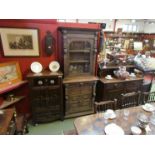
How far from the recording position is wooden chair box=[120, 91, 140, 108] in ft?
7.48

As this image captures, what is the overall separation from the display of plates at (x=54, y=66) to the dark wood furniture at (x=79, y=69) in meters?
0.20

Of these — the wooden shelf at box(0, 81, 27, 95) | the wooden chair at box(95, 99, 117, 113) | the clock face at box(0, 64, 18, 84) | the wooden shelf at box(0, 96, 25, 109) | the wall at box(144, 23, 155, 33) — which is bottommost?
the wooden shelf at box(0, 96, 25, 109)

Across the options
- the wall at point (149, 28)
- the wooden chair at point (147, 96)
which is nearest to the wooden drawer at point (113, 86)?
the wooden chair at point (147, 96)

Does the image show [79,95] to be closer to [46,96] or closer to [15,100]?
[46,96]

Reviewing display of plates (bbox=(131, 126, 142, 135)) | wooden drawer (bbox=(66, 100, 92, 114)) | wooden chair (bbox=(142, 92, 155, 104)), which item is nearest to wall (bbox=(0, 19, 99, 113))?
wooden drawer (bbox=(66, 100, 92, 114))

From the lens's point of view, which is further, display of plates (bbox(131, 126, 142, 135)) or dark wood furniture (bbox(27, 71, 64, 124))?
dark wood furniture (bbox(27, 71, 64, 124))

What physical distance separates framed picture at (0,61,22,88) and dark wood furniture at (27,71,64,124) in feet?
0.99

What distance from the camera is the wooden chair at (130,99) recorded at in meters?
2.28

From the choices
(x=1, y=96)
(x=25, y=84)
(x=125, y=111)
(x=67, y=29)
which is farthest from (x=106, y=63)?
(x=1, y=96)

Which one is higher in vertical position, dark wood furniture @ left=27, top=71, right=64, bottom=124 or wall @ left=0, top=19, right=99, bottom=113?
wall @ left=0, top=19, right=99, bottom=113

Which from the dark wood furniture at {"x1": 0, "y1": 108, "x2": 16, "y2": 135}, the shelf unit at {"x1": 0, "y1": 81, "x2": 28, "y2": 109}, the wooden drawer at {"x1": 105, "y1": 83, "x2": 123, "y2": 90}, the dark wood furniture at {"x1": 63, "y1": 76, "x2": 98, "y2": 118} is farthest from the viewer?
the wooden drawer at {"x1": 105, "y1": 83, "x2": 123, "y2": 90}

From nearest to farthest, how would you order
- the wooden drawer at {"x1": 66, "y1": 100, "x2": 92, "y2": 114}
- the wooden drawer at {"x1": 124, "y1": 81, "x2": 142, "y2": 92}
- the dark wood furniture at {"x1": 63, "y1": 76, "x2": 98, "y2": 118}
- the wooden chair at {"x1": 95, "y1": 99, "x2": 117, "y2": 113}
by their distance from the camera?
the wooden chair at {"x1": 95, "y1": 99, "x2": 117, "y2": 113}
the dark wood furniture at {"x1": 63, "y1": 76, "x2": 98, "y2": 118}
the wooden drawer at {"x1": 66, "y1": 100, "x2": 92, "y2": 114}
the wooden drawer at {"x1": 124, "y1": 81, "x2": 142, "y2": 92}

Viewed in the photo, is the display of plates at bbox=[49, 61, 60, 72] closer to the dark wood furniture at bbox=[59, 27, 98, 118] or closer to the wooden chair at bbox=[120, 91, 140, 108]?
the dark wood furniture at bbox=[59, 27, 98, 118]
